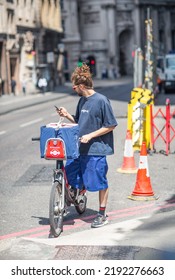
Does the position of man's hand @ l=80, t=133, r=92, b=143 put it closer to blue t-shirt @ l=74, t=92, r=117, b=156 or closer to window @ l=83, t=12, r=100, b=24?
blue t-shirt @ l=74, t=92, r=117, b=156

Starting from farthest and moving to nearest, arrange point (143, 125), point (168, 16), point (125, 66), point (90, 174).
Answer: point (168, 16), point (125, 66), point (143, 125), point (90, 174)

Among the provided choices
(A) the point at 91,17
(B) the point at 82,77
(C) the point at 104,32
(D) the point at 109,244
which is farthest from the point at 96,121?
(A) the point at 91,17

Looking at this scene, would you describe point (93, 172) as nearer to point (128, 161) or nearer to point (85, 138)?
point (85, 138)

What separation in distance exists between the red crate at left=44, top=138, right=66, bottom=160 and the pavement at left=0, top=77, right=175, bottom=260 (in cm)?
100

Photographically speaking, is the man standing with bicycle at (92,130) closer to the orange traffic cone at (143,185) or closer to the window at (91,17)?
the orange traffic cone at (143,185)

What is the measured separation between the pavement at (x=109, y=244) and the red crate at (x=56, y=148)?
1000 millimetres

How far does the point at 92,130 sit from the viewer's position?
9.50 m

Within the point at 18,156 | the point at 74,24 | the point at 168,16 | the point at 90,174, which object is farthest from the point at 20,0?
the point at 168,16

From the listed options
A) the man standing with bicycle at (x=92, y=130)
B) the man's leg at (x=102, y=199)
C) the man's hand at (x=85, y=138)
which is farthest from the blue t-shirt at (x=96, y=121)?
the man's leg at (x=102, y=199)
